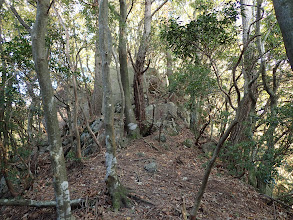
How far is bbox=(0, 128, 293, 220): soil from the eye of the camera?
5266 millimetres

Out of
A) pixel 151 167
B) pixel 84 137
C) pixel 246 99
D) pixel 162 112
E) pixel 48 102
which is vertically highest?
pixel 48 102

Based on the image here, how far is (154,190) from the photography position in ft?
20.8

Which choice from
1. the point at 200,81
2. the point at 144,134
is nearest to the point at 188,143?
the point at 144,134

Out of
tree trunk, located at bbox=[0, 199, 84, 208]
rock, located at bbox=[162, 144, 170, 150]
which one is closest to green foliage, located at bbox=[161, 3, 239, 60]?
tree trunk, located at bbox=[0, 199, 84, 208]

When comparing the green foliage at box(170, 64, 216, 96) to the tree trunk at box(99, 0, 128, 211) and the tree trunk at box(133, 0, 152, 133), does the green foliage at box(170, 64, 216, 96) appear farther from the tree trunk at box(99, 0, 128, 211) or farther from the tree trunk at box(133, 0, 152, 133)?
the tree trunk at box(99, 0, 128, 211)

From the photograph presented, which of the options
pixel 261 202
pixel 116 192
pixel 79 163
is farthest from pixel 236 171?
pixel 79 163

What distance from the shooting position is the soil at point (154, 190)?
17.3ft

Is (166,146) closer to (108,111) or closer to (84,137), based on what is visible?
(84,137)

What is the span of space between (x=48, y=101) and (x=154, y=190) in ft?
13.8

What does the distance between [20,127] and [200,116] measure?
388 inches

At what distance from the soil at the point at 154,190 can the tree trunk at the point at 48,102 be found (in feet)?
3.33

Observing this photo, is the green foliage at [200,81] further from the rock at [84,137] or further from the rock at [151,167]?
the rock at [84,137]

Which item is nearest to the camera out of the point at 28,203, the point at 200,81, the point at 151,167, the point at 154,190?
the point at 28,203

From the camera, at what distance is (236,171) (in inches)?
346
